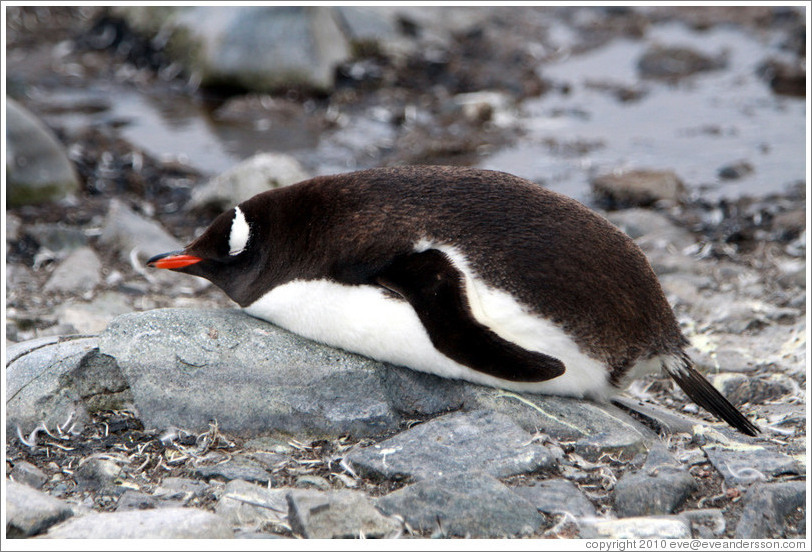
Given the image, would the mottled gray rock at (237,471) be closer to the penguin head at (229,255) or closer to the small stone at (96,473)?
the small stone at (96,473)

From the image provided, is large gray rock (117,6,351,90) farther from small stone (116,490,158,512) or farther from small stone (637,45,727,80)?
small stone (116,490,158,512)

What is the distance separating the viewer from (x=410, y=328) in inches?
144

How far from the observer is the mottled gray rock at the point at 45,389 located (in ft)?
12.4

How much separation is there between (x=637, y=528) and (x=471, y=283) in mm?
1068

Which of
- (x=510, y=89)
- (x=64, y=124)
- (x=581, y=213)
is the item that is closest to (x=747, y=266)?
(x=581, y=213)

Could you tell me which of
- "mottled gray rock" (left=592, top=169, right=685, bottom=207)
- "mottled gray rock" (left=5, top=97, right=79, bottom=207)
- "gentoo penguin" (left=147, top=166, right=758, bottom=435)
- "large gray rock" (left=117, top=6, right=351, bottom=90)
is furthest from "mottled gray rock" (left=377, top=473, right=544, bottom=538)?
"large gray rock" (left=117, top=6, right=351, bottom=90)

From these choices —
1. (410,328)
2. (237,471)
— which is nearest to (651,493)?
(410,328)

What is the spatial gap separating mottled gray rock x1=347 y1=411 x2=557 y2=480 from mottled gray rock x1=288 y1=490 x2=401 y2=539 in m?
0.34

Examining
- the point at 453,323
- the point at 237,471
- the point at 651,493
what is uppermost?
the point at 453,323

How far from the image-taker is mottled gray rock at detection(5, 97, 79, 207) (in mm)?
7102

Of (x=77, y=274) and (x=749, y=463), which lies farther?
(x=77, y=274)

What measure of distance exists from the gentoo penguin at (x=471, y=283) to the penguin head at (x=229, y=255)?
8cm

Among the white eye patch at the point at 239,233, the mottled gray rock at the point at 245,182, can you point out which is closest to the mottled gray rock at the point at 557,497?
the white eye patch at the point at 239,233

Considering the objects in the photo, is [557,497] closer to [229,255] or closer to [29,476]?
[229,255]
